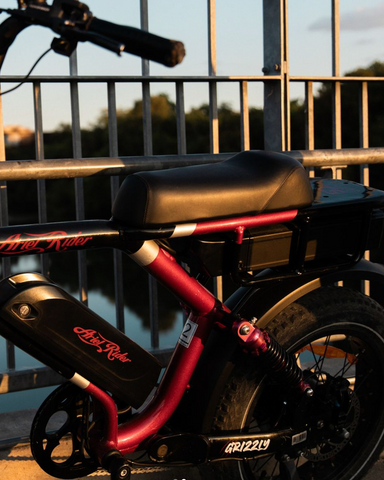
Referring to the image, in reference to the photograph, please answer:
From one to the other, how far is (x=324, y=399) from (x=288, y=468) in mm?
239

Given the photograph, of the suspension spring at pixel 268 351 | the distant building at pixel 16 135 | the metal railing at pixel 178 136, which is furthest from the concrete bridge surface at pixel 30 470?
the distant building at pixel 16 135

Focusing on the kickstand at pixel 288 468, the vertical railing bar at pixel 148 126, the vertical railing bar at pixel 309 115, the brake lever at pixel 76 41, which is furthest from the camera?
the vertical railing bar at pixel 309 115

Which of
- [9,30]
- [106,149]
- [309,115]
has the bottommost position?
[106,149]

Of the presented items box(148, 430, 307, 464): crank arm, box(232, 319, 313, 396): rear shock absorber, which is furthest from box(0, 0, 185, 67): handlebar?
box(148, 430, 307, 464): crank arm

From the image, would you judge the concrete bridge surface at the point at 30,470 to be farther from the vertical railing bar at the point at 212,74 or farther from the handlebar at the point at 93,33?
the handlebar at the point at 93,33

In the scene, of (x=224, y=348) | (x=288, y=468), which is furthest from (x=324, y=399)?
(x=224, y=348)

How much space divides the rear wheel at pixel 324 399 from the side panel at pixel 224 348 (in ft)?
0.10

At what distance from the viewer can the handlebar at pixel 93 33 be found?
1.17 m

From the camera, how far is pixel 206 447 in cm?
189

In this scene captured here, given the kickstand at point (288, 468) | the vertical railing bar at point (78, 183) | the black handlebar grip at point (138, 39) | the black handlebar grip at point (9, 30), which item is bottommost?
the kickstand at point (288, 468)

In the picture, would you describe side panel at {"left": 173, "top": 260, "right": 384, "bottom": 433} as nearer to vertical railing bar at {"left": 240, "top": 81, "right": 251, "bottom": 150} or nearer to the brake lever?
the brake lever

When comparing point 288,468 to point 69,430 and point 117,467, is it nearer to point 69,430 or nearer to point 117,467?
point 117,467

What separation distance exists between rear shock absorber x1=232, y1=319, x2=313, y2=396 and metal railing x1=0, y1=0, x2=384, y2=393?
76cm

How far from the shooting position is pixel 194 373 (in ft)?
6.41
